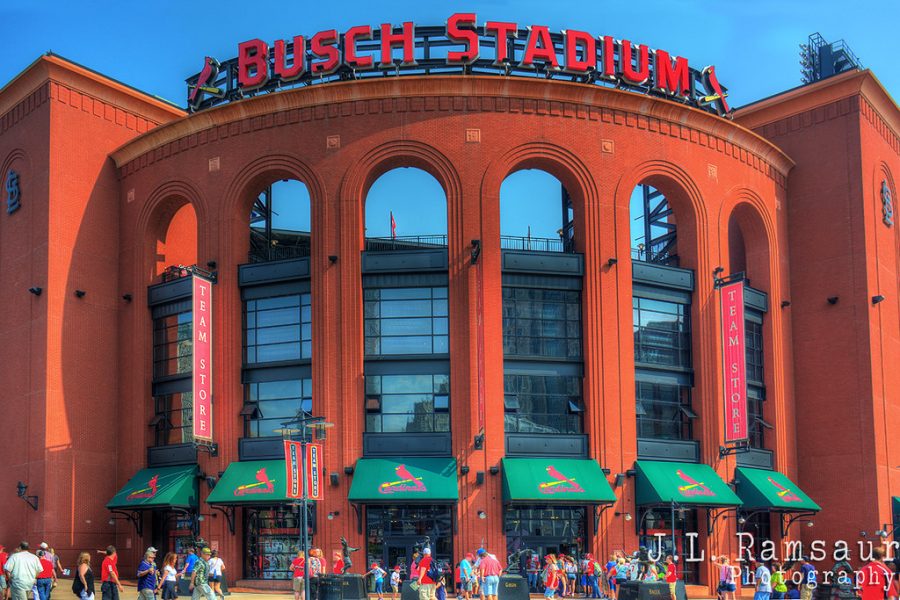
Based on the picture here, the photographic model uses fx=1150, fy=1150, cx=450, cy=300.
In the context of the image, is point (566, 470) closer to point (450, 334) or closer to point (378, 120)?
point (450, 334)

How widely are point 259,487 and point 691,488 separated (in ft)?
50.6

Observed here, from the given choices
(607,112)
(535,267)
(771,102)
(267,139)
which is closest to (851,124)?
(771,102)

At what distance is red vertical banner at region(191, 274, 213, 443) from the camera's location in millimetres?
42000

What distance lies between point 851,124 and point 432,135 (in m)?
18.7

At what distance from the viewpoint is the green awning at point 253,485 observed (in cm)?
4016

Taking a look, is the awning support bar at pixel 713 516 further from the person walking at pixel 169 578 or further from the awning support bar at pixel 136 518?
the awning support bar at pixel 136 518

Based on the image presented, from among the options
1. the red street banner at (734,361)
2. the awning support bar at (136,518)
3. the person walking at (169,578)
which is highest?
the red street banner at (734,361)

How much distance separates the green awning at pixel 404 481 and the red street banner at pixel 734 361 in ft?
36.8

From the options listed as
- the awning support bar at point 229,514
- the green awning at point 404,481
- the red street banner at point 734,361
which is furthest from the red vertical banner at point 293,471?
the red street banner at point 734,361

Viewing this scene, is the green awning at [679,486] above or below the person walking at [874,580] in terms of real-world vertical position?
above

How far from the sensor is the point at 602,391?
41656 millimetres

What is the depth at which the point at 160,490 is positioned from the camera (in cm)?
4259

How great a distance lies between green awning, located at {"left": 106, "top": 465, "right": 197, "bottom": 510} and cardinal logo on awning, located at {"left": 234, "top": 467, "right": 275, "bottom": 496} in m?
2.58

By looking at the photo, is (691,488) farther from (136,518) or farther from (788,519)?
(136,518)
